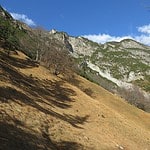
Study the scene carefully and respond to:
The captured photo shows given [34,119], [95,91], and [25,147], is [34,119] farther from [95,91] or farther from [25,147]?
[95,91]

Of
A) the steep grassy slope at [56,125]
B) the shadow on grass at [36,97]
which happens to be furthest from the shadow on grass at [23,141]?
the shadow on grass at [36,97]

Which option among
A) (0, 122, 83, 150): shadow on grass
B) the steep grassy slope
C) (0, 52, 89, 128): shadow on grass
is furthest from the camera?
(0, 52, 89, 128): shadow on grass

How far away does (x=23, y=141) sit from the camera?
1805 cm

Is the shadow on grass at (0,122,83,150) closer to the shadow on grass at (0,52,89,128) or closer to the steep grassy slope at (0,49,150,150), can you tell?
the steep grassy slope at (0,49,150,150)

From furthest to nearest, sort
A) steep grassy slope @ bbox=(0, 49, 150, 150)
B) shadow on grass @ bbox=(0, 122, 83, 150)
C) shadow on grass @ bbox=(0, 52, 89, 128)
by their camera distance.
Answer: shadow on grass @ bbox=(0, 52, 89, 128) < steep grassy slope @ bbox=(0, 49, 150, 150) < shadow on grass @ bbox=(0, 122, 83, 150)

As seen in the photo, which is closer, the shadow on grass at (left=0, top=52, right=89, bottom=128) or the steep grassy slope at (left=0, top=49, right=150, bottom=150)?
the steep grassy slope at (left=0, top=49, right=150, bottom=150)

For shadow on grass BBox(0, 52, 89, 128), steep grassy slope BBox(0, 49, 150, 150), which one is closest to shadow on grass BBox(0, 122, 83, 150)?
steep grassy slope BBox(0, 49, 150, 150)

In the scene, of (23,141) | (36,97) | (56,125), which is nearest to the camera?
(23,141)

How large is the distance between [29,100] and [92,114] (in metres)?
10.6

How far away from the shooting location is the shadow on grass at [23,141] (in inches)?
663

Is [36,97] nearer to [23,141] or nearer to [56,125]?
[56,125]

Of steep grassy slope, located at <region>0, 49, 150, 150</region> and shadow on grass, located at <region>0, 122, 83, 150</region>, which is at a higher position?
steep grassy slope, located at <region>0, 49, 150, 150</region>

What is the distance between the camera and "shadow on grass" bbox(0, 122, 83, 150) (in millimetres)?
16844

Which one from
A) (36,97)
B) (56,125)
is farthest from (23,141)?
(36,97)
